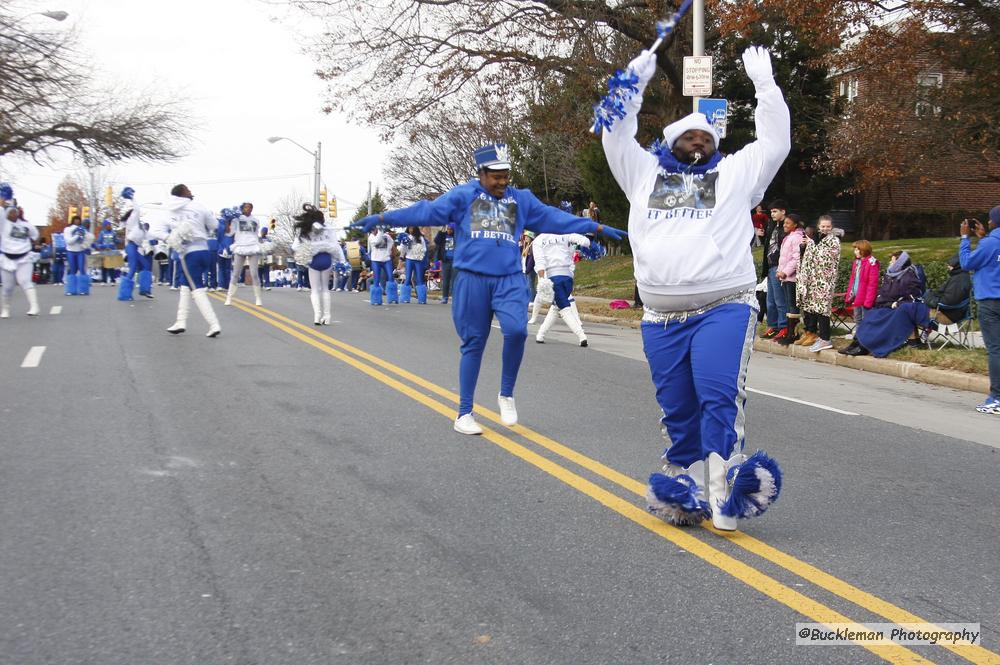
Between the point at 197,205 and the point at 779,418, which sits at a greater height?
the point at 197,205

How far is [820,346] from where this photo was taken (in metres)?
15.1

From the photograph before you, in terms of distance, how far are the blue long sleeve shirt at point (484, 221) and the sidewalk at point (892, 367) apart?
6505 mm

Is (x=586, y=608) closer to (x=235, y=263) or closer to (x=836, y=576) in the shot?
(x=836, y=576)

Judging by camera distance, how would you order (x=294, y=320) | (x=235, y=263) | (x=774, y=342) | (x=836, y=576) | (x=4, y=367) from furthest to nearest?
1. (x=235, y=263)
2. (x=294, y=320)
3. (x=774, y=342)
4. (x=4, y=367)
5. (x=836, y=576)

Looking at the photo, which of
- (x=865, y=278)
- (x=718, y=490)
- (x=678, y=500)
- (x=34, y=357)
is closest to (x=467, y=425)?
(x=678, y=500)

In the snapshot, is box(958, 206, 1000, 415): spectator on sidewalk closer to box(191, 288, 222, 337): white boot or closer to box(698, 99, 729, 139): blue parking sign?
box(698, 99, 729, 139): blue parking sign

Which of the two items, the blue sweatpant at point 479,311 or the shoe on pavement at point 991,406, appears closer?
the blue sweatpant at point 479,311

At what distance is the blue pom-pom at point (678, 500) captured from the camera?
5.38m

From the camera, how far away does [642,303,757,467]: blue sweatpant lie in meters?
5.19

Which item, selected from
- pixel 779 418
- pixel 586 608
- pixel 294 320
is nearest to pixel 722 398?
pixel 586 608

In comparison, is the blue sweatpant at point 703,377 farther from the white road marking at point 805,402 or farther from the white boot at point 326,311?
the white boot at point 326,311

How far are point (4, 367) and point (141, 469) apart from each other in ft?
17.9

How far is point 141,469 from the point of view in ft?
21.9

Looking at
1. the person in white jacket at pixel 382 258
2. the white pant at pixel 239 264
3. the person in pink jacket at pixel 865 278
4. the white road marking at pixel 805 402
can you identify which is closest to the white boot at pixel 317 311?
the white pant at pixel 239 264
